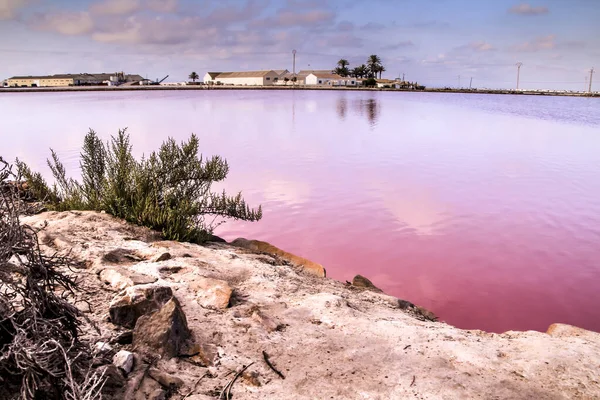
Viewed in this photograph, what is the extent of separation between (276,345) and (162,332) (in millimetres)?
985

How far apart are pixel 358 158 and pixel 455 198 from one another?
7.91m

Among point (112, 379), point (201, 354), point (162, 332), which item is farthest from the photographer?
point (201, 354)

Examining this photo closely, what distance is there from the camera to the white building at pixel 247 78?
132 meters

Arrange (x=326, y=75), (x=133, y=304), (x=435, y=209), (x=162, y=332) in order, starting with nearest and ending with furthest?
(x=162, y=332), (x=133, y=304), (x=435, y=209), (x=326, y=75)

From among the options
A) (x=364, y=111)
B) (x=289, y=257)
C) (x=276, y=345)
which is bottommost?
(x=289, y=257)

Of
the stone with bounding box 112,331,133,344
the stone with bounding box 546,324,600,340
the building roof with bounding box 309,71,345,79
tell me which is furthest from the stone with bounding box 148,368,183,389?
the building roof with bounding box 309,71,345,79

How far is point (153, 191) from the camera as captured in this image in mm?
7297

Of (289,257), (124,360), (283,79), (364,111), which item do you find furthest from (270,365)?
(283,79)

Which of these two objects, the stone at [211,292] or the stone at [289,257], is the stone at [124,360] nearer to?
the stone at [211,292]

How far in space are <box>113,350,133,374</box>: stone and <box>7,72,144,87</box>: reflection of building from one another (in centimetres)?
13657

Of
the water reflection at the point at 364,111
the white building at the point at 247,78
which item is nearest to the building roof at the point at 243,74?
the white building at the point at 247,78

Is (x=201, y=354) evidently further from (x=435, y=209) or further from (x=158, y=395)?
(x=435, y=209)

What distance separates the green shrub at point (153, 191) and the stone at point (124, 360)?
341 centimetres

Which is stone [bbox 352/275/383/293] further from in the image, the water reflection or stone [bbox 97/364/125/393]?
the water reflection
